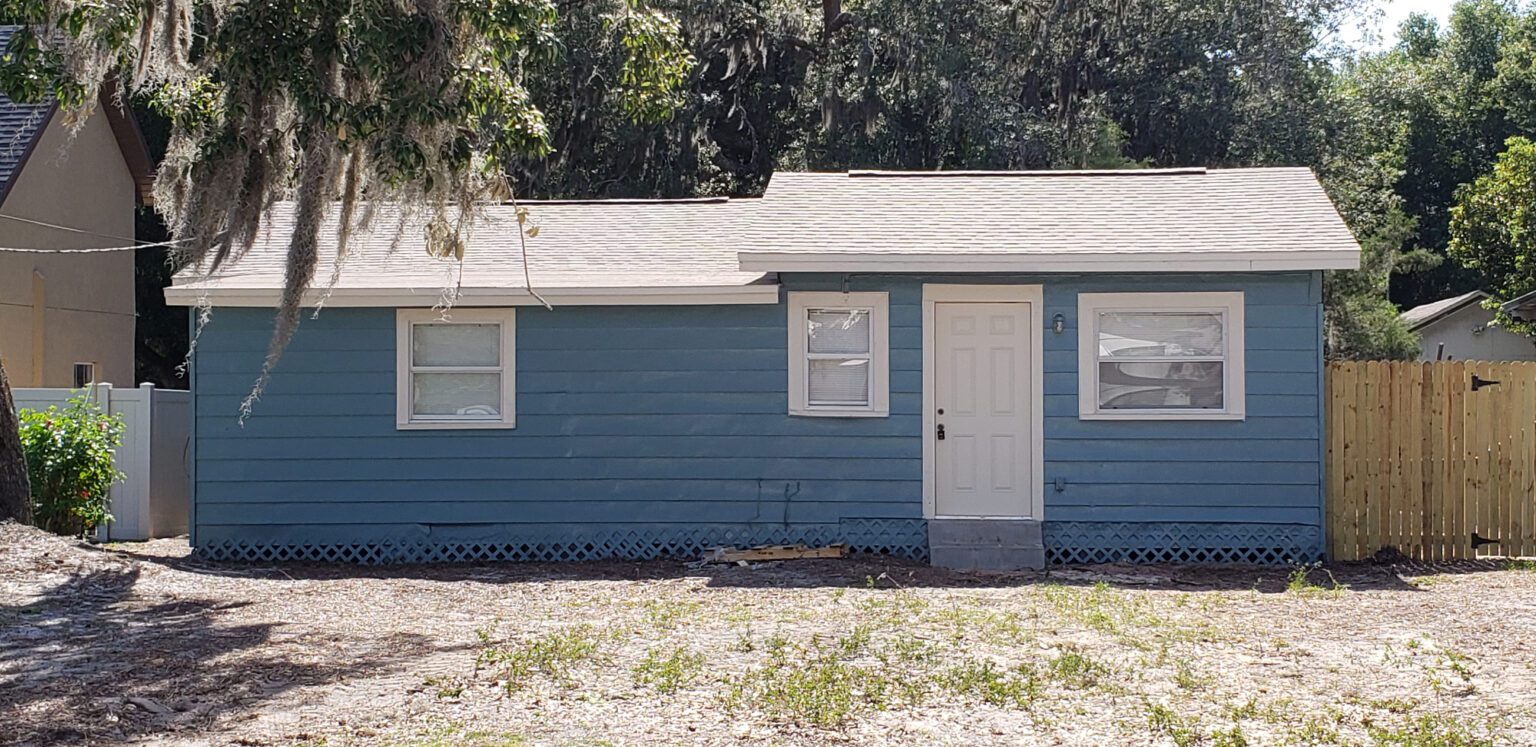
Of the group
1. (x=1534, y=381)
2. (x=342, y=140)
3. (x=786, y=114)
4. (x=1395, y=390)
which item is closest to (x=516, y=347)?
(x=342, y=140)

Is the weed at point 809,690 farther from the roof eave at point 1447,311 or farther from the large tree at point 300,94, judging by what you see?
the roof eave at point 1447,311

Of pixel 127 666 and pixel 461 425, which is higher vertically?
pixel 461 425

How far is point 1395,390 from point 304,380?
8724mm

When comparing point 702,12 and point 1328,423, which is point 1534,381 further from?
point 702,12

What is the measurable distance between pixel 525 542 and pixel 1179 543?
17.0 ft

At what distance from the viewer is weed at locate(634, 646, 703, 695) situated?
6.74 m

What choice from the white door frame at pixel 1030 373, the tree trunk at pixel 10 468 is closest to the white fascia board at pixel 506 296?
the white door frame at pixel 1030 373

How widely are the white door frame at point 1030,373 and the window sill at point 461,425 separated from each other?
3339 mm

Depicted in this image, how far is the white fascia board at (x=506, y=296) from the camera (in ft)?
37.9

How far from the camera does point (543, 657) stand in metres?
7.29

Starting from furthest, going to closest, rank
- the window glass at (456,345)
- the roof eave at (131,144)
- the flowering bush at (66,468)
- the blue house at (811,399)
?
1. the roof eave at (131,144)
2. the window glass at (456,345)
3. the flowering bush at (66,468)
4. the blue house at (811,399)

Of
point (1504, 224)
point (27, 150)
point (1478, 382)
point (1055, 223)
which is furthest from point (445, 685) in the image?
point (1504, 224)

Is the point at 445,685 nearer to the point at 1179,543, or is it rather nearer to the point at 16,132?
the point at 1179,543

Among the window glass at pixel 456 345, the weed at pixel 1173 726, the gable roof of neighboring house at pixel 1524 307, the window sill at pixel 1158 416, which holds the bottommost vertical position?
the weed at pixel 1173 726
